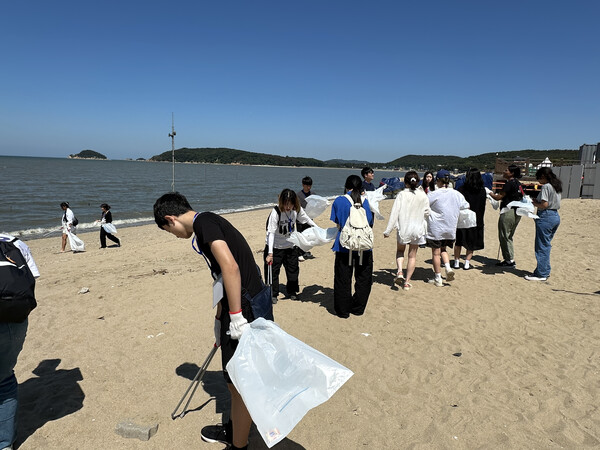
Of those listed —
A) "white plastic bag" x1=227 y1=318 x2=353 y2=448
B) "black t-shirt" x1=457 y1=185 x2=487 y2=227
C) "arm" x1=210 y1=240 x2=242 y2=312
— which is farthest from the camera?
"black t-shirt" x1=457 y1=185 x2=487 y2=227

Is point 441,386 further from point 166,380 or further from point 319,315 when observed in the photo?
point 166,380

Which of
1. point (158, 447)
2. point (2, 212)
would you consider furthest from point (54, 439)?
point (2, 212)

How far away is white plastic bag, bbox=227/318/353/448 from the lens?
192 centimetres

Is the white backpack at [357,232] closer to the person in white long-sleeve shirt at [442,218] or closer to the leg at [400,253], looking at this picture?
the leg at [400,253]

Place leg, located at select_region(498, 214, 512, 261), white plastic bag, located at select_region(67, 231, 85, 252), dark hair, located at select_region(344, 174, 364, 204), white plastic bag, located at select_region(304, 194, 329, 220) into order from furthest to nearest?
1. white plastic bag, located at select_region(67, 231, 85, 252)
2. leg, located at select_region(498, 214, 512, 261)
3. white plastic bag, located at select_region(304, 194, 329, 220)
4. dark hair, located at select_region(344, 174, 364, 204)

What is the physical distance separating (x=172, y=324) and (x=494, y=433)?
388 cm

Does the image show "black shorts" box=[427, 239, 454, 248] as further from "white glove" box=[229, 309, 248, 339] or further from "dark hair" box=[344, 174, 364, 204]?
"white glove" box=[229, 309, 248, 339]

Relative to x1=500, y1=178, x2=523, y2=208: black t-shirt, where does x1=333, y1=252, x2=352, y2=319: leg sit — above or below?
below

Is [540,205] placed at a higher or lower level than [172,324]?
higher

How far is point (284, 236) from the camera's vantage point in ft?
17.9

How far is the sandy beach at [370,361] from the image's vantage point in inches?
113

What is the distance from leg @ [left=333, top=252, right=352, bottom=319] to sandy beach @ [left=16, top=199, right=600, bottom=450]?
0.16 metres

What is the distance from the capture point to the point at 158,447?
276cm

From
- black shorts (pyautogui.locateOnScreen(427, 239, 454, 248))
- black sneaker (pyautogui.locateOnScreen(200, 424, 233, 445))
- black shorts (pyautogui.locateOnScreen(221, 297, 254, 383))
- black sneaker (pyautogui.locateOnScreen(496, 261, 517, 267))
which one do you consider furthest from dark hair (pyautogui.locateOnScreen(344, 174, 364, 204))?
black sneaker (pyautogui.locateOnScreen(496, 261, 517, 267))
